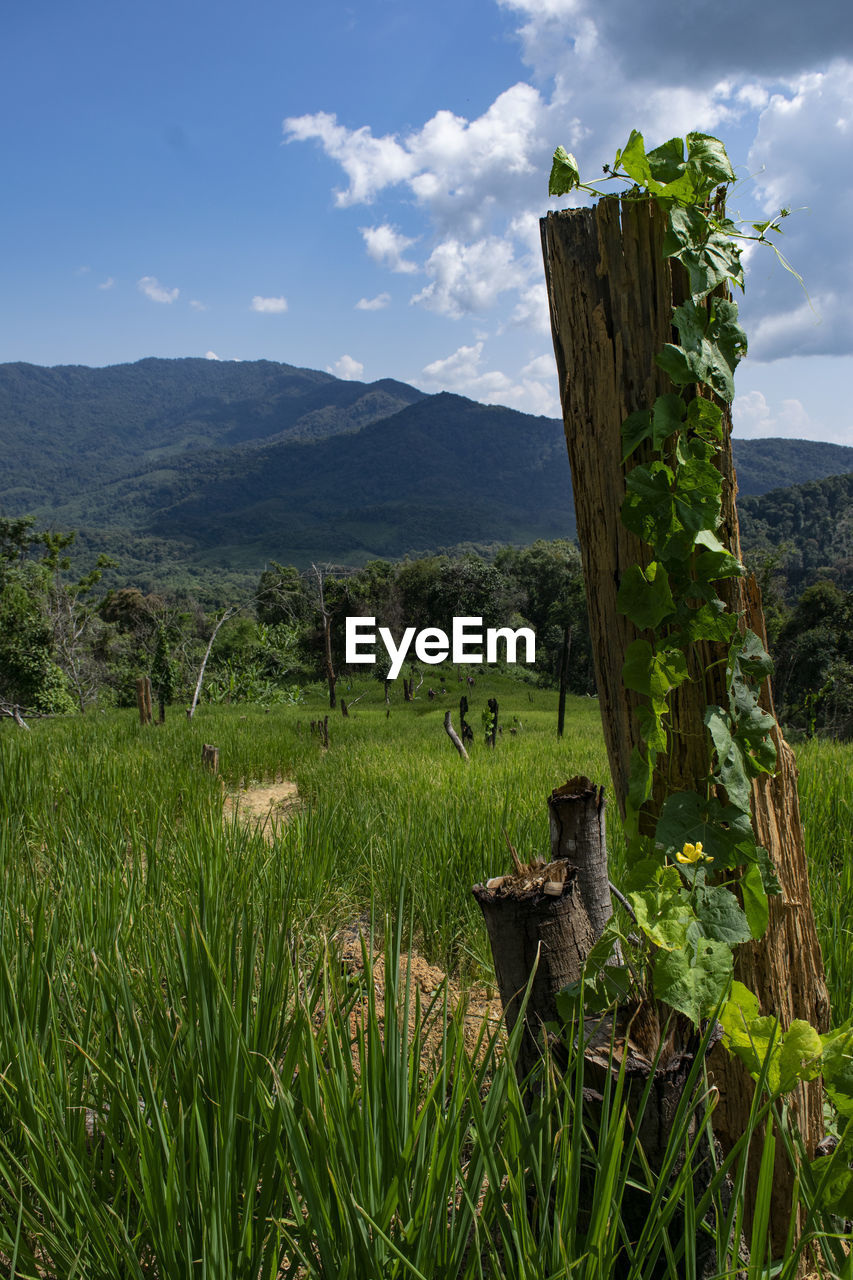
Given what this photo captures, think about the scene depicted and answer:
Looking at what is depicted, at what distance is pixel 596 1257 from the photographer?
88 centimetres

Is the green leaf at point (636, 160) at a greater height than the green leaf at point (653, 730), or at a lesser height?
greater

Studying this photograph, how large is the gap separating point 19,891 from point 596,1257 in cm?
205

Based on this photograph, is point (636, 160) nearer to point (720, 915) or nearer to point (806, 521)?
point (720, 915)

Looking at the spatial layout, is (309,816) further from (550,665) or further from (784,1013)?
(550,665)

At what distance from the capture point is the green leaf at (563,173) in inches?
58.0

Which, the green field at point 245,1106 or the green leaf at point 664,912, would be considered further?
the green leaf at point 664,912

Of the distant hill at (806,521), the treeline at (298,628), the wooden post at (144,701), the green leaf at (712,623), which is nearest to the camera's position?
the green leaf at (712,623)

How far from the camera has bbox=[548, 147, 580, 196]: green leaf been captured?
4.83 ft

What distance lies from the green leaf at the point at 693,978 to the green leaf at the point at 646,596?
2.00 ft

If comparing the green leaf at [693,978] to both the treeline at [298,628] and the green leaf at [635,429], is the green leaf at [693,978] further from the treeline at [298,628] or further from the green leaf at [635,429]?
the treeline at [298,628]

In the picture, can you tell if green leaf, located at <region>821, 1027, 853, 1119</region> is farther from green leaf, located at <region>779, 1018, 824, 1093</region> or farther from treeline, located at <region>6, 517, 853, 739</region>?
treeline, located at <region>6, 517, 853, 739</region>

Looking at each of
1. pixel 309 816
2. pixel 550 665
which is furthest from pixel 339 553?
pixel 309 816

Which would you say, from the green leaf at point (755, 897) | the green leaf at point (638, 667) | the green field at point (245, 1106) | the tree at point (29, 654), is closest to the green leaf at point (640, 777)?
the green leaf at point (638, 667)

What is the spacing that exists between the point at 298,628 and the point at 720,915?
118 feet
